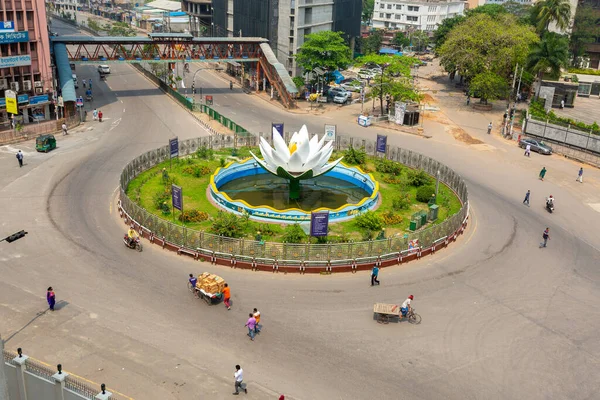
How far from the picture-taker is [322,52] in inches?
3622

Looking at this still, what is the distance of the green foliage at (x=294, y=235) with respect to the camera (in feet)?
136

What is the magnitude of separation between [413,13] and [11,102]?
143582 millimetres

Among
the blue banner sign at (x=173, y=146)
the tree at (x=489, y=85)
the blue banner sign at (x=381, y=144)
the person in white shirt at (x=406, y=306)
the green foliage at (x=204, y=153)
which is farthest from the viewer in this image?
the tree at (x=489, y=85)

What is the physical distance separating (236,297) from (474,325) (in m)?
13.7

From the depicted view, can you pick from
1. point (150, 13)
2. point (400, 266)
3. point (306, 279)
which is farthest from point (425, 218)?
point (150, 13)

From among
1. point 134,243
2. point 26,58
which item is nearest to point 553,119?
point 134,243

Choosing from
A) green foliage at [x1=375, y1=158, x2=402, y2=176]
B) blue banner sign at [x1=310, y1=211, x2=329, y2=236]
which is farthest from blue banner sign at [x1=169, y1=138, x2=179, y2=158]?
blue banner sign at [x1=310, y1=211, x2=329, y2=236]

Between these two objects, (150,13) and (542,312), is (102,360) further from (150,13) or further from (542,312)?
(150,13)

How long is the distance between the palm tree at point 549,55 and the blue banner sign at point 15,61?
6775 centimetres

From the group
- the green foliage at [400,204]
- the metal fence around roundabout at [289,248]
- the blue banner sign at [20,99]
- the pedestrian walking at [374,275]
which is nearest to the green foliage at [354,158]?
the green foliage at [400,204]

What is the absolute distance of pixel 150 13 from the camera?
196 m

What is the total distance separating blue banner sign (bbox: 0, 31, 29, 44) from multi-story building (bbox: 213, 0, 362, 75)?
141 ft

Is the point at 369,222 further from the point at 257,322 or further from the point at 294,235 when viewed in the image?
the point at 257,322

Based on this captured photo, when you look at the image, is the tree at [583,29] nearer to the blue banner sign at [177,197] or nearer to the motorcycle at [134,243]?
the blue banner sign at [177,197]
